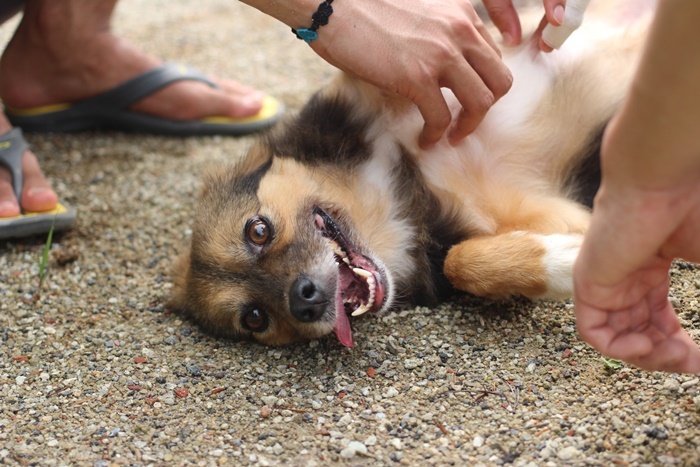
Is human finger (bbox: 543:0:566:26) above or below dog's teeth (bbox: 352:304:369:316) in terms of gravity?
above

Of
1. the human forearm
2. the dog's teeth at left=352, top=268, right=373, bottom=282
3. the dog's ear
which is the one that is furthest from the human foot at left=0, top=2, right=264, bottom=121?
the dog's teeth at left=352, top=268, right=373, bottom=282

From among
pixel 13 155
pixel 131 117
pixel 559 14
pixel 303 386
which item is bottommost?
pixel 131 117

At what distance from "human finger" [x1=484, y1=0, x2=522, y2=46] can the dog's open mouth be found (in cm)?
122

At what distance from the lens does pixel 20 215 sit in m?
3.87

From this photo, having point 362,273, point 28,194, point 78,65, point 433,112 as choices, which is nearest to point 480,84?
point 433,112

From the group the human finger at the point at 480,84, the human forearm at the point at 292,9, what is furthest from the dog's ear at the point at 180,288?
the human finger at the point at 480,84

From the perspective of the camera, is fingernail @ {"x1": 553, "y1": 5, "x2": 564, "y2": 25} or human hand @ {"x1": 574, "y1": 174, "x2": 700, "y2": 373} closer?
human hand @ {"x1": 574, "y1": 174, "x2": 700, "y2": 373}

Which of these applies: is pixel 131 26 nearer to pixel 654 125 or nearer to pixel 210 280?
pixel 210 280

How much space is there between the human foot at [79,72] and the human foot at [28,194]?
102 centimetres

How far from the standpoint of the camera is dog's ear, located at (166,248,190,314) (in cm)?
344

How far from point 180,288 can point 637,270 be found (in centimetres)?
218

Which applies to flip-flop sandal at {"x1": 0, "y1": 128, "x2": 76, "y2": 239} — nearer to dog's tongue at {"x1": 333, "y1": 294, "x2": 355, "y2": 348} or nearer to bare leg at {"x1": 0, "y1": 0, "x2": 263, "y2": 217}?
bare leg at {"x1": 0, "y1": 0, "x2": 263, "y2": 217}

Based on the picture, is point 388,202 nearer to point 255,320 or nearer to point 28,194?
point 255,320

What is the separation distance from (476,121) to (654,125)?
4.65 ft
